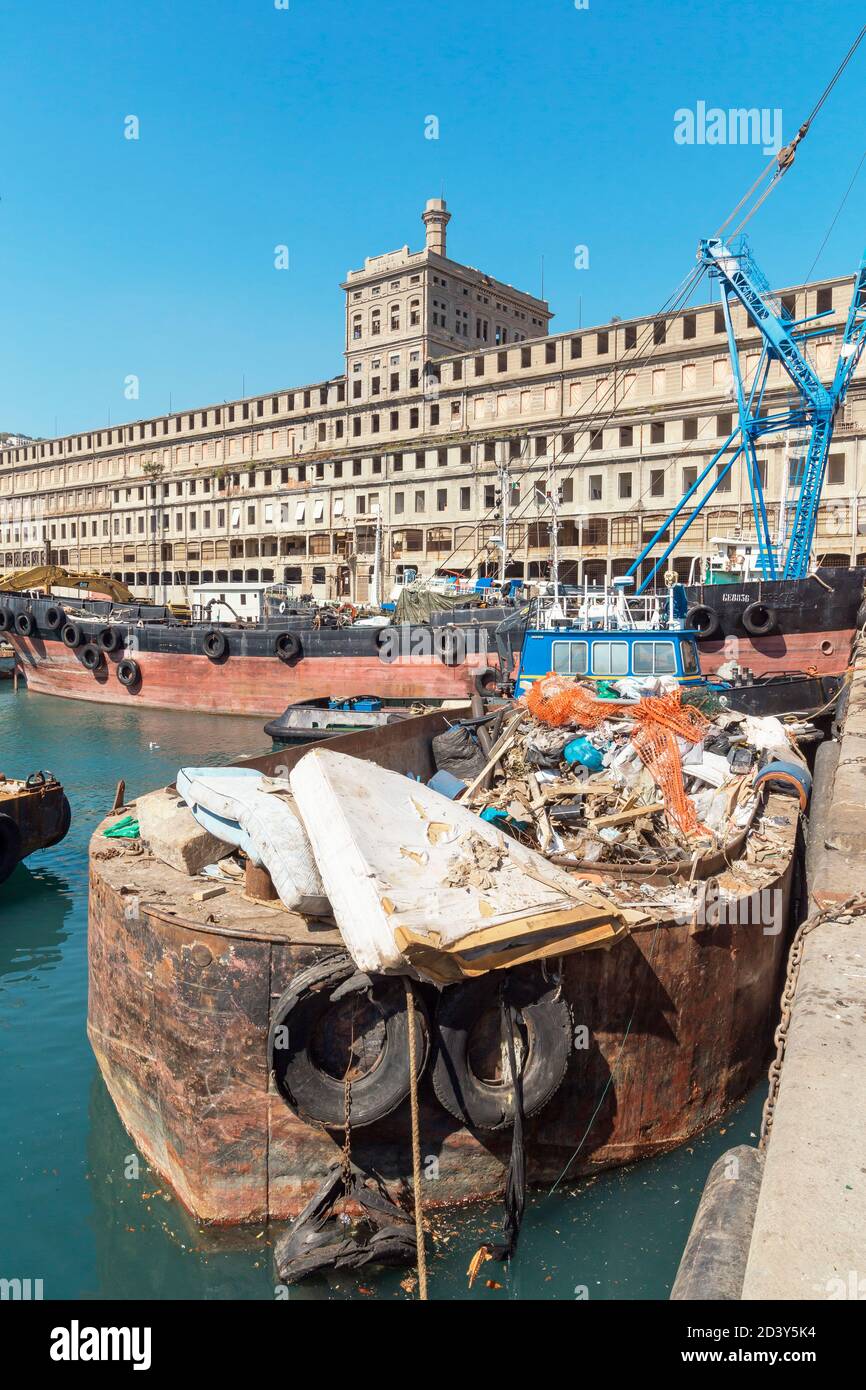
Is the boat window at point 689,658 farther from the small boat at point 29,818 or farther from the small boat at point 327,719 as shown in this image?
the small boat at point 29,818

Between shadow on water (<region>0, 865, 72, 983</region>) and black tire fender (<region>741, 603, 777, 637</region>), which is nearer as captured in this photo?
shadow on water (<region>0, 865, 72, 983</region>)

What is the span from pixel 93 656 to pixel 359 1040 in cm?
3605

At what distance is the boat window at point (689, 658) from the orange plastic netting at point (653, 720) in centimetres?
248

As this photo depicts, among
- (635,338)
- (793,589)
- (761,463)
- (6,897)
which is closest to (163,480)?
(635,338)

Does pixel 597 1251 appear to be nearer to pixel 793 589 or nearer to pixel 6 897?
pixel 6 897

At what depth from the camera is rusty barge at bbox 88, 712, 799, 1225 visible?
20.4 ft

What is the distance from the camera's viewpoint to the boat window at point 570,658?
1508 cm

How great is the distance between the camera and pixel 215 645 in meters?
35.7

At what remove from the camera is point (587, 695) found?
11.8m

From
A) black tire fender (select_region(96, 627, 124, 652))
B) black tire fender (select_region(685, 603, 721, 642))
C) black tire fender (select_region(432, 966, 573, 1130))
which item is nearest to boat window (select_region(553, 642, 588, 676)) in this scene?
black tire fender (select_region(432, 966, 573, 1130))

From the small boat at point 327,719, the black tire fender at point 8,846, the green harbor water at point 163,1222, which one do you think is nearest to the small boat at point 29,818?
the black tire fender at point 8,846

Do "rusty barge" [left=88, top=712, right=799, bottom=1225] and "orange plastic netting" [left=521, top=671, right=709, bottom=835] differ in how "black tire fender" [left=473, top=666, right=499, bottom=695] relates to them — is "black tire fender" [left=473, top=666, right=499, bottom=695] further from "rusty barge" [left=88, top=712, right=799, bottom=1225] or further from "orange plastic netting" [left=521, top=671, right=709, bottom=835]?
"rusty barge" [left=88, top=712, right=799, bottom=1225]

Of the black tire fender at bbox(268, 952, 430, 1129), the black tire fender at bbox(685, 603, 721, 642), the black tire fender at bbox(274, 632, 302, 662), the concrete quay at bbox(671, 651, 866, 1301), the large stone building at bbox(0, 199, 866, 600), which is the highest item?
the large stone building at bbox(0, 199, 866, 600)

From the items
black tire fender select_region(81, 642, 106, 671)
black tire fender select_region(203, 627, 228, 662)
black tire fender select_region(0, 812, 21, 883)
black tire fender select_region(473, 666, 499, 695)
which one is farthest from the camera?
black tire fender select_region(81, 642, 106, 671)
